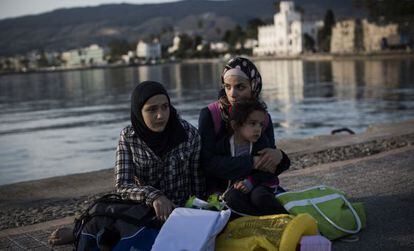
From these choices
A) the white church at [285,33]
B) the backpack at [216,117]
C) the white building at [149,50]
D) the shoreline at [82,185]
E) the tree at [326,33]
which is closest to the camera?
the backpack at [216,117]

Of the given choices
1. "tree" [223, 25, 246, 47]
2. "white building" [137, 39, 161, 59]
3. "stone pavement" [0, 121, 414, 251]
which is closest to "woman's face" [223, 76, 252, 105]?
"stone pavement" [0, 121, 414, 251]

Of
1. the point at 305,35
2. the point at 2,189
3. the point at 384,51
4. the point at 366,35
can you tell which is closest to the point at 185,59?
the point at 305,35

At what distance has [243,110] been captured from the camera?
3.30 meters

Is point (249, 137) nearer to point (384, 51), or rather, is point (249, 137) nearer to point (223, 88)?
point (223, 88)

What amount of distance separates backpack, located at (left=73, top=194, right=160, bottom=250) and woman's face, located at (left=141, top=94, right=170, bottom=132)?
18.6 inches

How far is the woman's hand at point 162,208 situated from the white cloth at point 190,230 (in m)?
0.11

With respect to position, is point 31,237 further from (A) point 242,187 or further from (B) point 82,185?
(B) point 82,185

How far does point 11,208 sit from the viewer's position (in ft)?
18.6

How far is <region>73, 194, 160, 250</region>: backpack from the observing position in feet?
9.75

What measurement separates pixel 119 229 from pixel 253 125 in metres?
0.98

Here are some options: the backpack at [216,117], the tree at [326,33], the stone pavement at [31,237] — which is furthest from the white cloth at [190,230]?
the tree at [326,33]

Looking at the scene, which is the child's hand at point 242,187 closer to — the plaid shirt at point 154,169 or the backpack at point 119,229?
the plaid shirt at point 154,169

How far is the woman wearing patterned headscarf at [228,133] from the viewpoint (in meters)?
3.30

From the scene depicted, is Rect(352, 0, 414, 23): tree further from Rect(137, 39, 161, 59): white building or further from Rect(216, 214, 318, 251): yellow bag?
Rect(137, 39, 161, 59): white building
